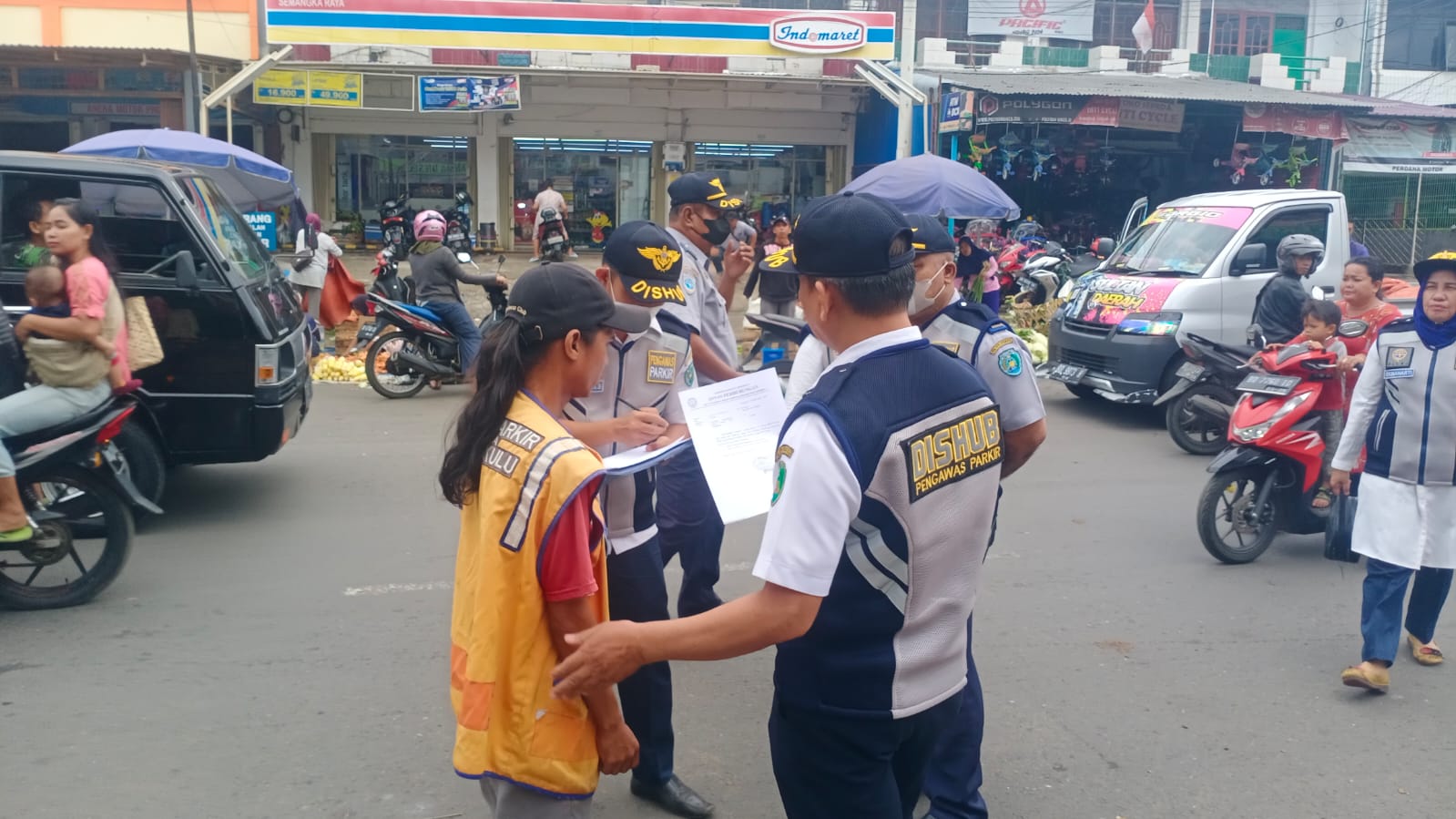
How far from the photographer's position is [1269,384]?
6324 millimetres

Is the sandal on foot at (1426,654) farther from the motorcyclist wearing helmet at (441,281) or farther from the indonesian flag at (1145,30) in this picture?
the indonesian flag at (1145,30)

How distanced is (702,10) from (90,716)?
1581 cm

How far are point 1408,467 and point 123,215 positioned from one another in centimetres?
599

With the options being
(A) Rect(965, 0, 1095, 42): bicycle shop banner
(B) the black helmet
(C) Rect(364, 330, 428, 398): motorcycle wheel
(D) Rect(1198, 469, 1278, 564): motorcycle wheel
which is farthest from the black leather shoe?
(A) Rect(965, 0, 1095, 42): bicycle shop banner

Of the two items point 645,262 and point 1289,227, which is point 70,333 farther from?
point 1289,227

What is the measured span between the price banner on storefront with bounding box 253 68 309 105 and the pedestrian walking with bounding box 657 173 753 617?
14.7m

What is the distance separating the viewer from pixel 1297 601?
5609 millimetres

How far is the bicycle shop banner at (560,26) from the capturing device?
1772cm

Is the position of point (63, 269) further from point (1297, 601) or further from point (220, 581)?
point (1297, 601)

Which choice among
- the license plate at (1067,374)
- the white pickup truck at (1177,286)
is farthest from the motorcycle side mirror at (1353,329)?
the license plate at (1067,374)

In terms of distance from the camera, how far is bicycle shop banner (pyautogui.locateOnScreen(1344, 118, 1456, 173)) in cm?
2072

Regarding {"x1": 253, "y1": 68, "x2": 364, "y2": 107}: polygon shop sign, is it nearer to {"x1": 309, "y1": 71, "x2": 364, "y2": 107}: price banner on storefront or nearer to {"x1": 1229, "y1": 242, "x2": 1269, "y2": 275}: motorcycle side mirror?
{"x1": 309, "y1": 71, "x2": 364, "y2": 107}: price banner on storefront

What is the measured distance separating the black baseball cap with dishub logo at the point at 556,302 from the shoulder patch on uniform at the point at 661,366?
1362 mm

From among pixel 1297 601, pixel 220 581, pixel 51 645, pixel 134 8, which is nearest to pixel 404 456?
pixel 220 581
